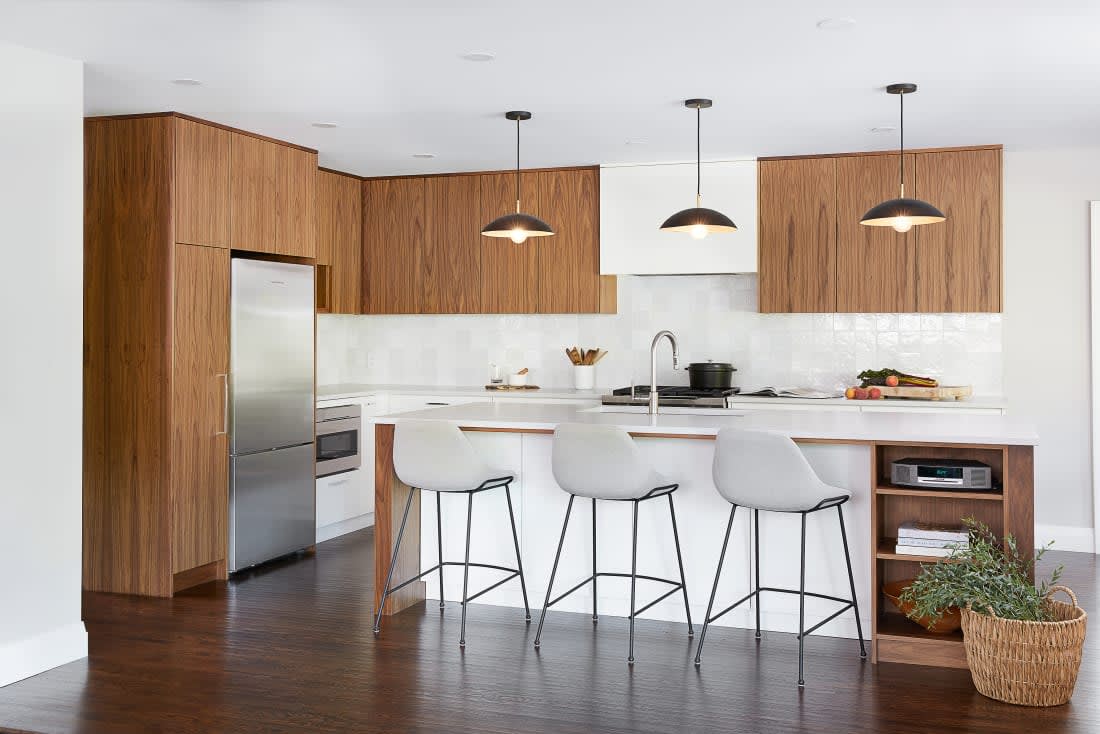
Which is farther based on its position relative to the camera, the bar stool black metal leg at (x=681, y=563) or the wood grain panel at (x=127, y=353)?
the wood grain panel at (x=127, y=353)

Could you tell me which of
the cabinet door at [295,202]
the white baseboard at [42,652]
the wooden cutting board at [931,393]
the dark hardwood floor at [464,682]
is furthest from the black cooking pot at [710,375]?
the white baseboard at [42,652]

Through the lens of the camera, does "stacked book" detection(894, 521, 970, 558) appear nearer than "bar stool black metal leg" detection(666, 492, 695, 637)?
Yes

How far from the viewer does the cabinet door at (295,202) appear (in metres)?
6.02

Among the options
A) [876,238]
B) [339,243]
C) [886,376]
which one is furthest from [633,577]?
[339,243]

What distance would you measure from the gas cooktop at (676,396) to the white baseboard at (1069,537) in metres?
2.03

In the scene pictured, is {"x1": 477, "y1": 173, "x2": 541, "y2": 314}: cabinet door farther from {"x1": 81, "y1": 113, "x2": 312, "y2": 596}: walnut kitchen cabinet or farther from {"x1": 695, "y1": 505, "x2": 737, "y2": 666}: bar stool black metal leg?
{"x1": 695, "y1": 505, "x2": 737, "y2": 666}: bar stool black metal leg

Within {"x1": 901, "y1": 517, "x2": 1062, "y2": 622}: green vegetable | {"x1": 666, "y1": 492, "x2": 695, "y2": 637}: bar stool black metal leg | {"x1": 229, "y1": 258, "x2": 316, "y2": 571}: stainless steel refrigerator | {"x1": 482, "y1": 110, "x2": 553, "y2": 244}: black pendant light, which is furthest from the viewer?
{"x1": 229, "y1": 258, "x2": 316, "y2": 571}: stainless steel refrigerator

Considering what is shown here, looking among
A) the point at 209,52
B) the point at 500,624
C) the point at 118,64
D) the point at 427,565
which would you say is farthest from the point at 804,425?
the point at 118,64

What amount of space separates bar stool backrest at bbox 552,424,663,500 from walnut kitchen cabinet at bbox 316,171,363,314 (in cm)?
336

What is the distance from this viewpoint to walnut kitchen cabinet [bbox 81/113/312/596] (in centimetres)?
521

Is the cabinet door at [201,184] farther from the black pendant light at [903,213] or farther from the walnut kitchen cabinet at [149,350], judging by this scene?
the black pendant light at [903,213]

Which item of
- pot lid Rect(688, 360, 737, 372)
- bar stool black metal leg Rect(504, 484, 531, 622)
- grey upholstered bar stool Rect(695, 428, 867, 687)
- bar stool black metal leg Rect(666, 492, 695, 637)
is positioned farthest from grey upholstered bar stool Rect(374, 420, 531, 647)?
pot lid Rect(688, 360, 737, 372)

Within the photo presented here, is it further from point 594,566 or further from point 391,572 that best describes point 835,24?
point 391,572

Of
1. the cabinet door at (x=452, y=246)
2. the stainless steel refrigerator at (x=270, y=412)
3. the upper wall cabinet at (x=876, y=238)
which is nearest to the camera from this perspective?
the stainless steel refrigerator at (x=270, y=412)
